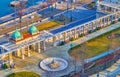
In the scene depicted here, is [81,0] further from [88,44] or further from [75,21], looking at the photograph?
[88,44]

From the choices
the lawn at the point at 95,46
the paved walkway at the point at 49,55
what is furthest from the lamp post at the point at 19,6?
the lawn at the point at 95,46

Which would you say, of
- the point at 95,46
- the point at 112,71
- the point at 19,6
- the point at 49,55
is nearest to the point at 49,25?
the point at 19,6

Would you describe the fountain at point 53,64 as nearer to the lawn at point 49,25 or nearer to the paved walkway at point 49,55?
the paved walkway at point 49,55

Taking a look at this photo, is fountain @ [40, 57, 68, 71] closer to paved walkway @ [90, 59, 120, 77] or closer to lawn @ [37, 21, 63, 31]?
paved walkway @ [90, 59, 120, 77]

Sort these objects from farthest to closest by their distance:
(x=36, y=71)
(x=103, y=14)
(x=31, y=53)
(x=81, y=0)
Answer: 1. (x=81, y=0)
2. (x=103, y=14)
3. (x=31, y=53)
4. (x=36, y=71)

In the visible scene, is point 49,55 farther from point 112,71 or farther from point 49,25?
point 112,71

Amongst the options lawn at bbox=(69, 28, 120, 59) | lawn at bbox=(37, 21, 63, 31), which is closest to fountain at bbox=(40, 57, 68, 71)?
lawn at bbox=(69, 28, 120, 59)

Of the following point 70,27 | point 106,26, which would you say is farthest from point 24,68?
point 106,26
